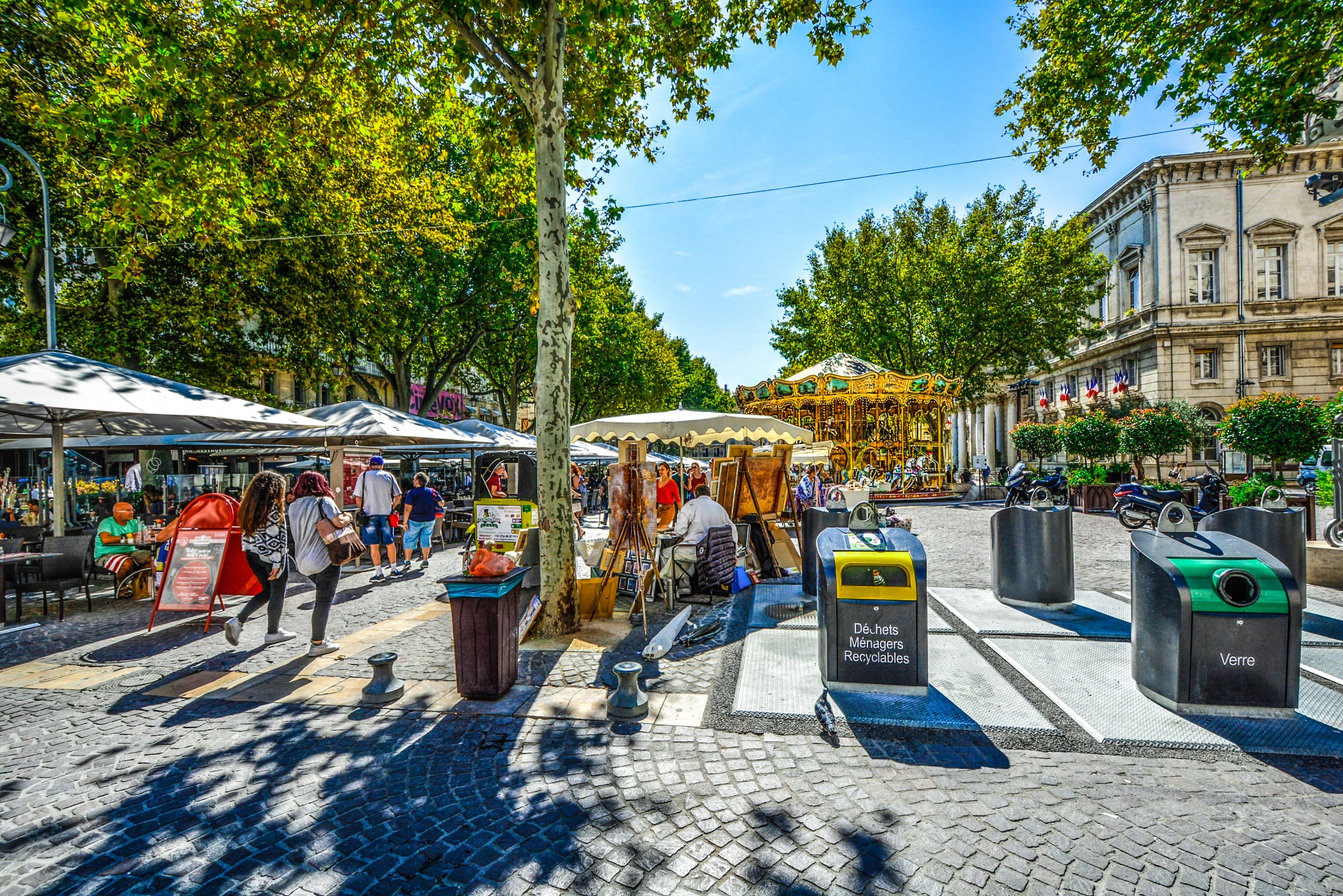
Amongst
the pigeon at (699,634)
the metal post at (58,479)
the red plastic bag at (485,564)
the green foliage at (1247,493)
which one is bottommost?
the pigeon at (699,634)

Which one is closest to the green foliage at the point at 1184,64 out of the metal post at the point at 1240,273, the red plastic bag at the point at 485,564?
the red plastic bag at the point at 485,564

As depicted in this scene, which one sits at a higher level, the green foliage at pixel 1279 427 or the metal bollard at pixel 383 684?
the green foliage at pixel 1279 427

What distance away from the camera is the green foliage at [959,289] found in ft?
85.9

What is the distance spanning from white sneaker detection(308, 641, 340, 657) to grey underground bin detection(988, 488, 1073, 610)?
734cm

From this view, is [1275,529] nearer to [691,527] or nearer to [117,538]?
[691,527]

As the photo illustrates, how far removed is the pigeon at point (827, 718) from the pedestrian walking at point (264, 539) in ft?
17.2

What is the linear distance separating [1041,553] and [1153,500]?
28.4ft

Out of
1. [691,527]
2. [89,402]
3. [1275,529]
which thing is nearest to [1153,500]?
[1275,529]

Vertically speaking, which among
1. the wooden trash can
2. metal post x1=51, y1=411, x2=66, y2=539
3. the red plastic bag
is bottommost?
the wooden trash can

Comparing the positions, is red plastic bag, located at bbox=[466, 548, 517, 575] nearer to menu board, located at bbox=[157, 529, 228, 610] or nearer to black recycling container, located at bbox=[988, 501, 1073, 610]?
menu board, located at bbox=[157, 529, 228, 610]

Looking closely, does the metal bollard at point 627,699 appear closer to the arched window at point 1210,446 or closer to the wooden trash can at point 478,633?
the wooden trash can at point 478,633

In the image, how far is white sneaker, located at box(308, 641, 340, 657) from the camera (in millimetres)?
5797

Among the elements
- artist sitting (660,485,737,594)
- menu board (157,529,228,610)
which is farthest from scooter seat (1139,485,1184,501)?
menu board (157,529,228,610)

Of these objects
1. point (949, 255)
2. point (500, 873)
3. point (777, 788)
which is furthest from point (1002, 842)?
point (949, 255)
